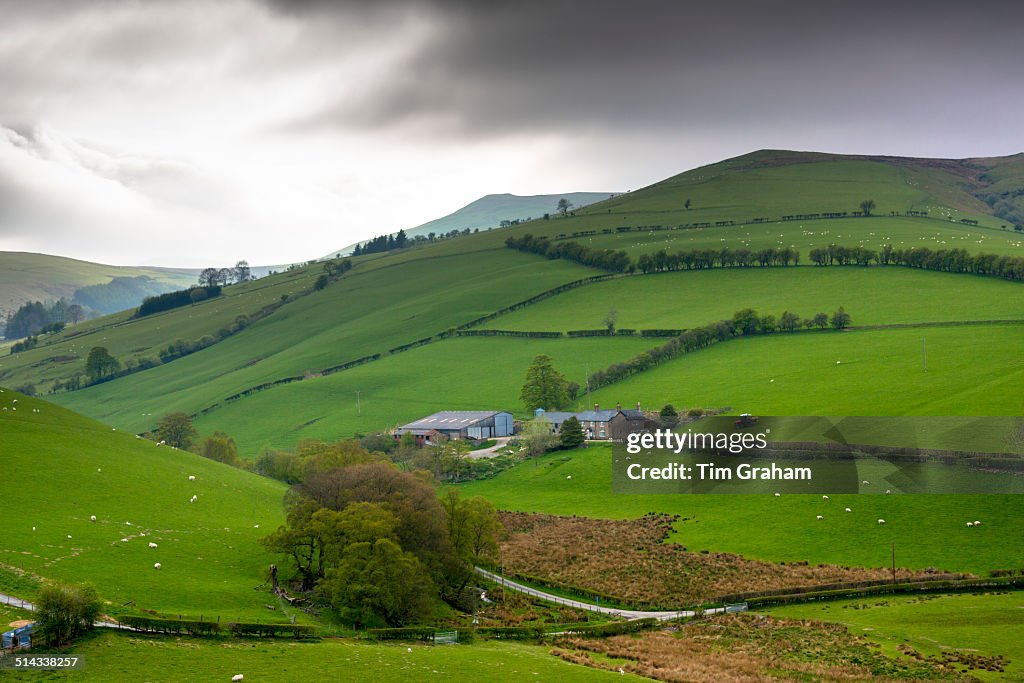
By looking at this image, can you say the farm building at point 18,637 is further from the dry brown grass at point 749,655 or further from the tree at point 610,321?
the tree at point 610,321

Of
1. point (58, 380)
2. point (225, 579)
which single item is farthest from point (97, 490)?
point (58, 380)

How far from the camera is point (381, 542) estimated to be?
54.8 meters

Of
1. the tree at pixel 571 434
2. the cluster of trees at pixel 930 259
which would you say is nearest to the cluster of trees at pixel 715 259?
the cluster of trees at pixel 930 259

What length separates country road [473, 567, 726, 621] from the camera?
198ft

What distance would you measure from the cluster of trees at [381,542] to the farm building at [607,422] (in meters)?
43.7

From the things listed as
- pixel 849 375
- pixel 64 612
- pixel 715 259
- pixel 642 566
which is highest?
pixel 715 259

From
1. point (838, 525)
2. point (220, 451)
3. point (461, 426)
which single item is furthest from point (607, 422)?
point (220, 451)

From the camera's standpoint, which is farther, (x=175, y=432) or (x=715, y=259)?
(x=715, y=259)

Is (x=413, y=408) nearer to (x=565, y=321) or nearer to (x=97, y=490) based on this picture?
(x=565, y=321)

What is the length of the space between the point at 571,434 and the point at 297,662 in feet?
233

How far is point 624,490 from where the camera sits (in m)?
93.2

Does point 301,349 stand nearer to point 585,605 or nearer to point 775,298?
point 775,298

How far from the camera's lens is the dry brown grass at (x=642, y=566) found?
6444 centimetres

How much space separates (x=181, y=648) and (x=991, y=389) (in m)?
86.1
